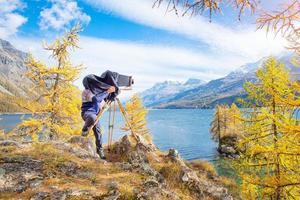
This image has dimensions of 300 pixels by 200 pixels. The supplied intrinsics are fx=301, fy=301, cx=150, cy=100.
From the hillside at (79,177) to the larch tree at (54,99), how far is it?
11.4 metres

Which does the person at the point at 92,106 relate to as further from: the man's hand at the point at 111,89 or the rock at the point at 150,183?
the rock at the point at 150,183

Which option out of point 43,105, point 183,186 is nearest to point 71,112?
point 43,105

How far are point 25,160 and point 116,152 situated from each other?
489 cm

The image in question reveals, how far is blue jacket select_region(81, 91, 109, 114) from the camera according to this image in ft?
30.0

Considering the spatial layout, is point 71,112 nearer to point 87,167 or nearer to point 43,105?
point 43,105

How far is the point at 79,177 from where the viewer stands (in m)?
6.65

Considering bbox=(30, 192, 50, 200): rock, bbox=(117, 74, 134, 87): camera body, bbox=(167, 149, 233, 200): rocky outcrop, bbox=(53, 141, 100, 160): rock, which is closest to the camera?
bbox=(30, 192, 50, 200): rock

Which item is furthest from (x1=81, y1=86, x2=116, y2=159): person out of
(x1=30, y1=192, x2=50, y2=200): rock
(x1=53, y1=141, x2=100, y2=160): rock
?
(x1=30, y1=192, x2=50, y2=200): rock

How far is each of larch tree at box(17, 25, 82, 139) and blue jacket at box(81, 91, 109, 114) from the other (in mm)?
11943

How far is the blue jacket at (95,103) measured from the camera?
30.0 feet

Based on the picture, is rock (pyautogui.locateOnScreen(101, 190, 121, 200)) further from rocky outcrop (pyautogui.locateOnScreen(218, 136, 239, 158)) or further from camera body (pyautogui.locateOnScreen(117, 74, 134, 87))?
rocky outcrop (pyautogui.locateOnScreen(218, 136, 239, 158))

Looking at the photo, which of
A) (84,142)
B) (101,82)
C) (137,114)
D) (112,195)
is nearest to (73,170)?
(112,195)

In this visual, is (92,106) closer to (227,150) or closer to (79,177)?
(79,177)

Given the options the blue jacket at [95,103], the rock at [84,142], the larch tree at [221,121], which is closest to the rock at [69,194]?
the blue jacket at [95,103]
